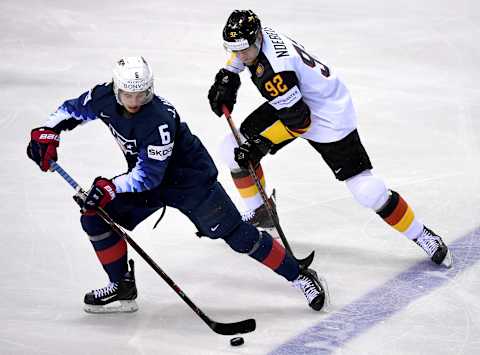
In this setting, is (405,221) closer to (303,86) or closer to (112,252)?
(303,86)

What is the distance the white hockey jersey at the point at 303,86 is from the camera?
12.4 feet

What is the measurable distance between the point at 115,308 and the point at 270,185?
1345 millimetres

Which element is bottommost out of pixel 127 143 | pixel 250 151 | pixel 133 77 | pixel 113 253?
pixel 113 253

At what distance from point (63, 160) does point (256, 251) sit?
1824 mm

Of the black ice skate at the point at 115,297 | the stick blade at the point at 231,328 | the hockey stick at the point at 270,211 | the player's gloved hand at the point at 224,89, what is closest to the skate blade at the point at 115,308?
the black ice skate at the point at 115,297

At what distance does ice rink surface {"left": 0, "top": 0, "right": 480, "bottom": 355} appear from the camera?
12.0 ft

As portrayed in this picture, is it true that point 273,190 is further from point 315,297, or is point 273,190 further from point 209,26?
point 209,26

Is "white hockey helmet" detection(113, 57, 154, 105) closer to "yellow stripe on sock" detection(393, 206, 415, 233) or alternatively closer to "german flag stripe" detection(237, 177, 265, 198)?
"german flag stripe" detection(237, 177, 265, 198)

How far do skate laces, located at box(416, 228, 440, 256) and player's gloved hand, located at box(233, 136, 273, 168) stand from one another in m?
0.79

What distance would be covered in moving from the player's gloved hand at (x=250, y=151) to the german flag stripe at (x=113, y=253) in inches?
26.5

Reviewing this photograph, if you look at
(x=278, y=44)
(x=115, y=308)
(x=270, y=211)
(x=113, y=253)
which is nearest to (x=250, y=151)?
(x=270, y=211)

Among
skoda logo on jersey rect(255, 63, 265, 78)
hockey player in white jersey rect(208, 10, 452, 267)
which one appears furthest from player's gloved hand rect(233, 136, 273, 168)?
skoda logo on jersey rect(255, 63, 265, 78)

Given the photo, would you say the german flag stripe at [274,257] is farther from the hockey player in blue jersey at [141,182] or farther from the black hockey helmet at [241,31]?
the black hockey helmet at [241,31]

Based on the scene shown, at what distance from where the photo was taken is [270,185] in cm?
487
